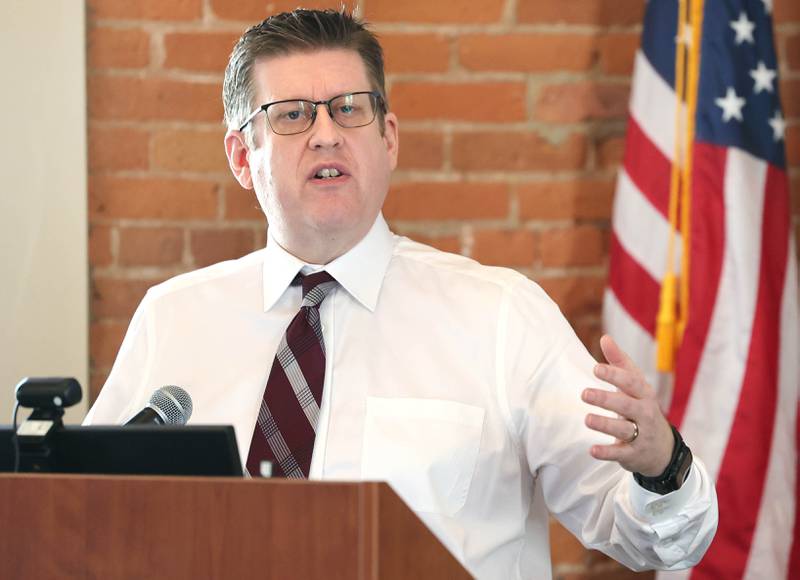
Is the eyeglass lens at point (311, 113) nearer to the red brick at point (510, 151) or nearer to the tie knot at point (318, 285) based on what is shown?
the tie knot at point (318, 285)

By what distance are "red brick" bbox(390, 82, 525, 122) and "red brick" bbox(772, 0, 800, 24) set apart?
1.82 feet

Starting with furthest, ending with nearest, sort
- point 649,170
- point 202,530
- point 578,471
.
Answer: point 649,170
point 578,471
point 202,530

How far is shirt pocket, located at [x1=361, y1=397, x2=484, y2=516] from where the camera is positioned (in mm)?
1608

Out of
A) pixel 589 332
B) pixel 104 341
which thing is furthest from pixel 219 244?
pixel 589 332

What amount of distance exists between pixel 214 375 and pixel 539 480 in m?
0.54

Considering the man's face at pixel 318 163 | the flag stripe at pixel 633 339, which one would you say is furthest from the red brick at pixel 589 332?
the man's face at pixel 318 163

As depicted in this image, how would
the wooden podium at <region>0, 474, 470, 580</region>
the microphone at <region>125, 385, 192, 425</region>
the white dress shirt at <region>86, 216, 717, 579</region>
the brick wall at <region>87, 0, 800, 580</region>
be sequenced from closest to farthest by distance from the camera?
the wooden podium at <region>0, 474, 470, 580</region> → the microphone at <region>125, 385, 192, 425</region> → the white dress shirt at <region>86, 216, 717, 579</region> → the brick wall at <region>87, 0, 800, 580</region>

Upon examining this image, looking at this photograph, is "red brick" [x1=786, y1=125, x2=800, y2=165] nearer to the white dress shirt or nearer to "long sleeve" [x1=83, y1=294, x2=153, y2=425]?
the white dress shirt

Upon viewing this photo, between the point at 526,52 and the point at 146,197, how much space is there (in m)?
0.83

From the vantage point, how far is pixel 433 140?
227 centimetres

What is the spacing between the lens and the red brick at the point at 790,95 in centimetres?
231

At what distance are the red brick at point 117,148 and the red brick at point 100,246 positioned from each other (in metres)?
0.12

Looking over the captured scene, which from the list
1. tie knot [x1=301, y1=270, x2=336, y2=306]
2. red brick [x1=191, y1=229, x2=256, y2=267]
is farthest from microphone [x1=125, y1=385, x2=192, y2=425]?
red brick [x1=191, y1=229, x2=256, y2=267]

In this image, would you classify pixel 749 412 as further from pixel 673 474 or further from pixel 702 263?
pixel 673 474
